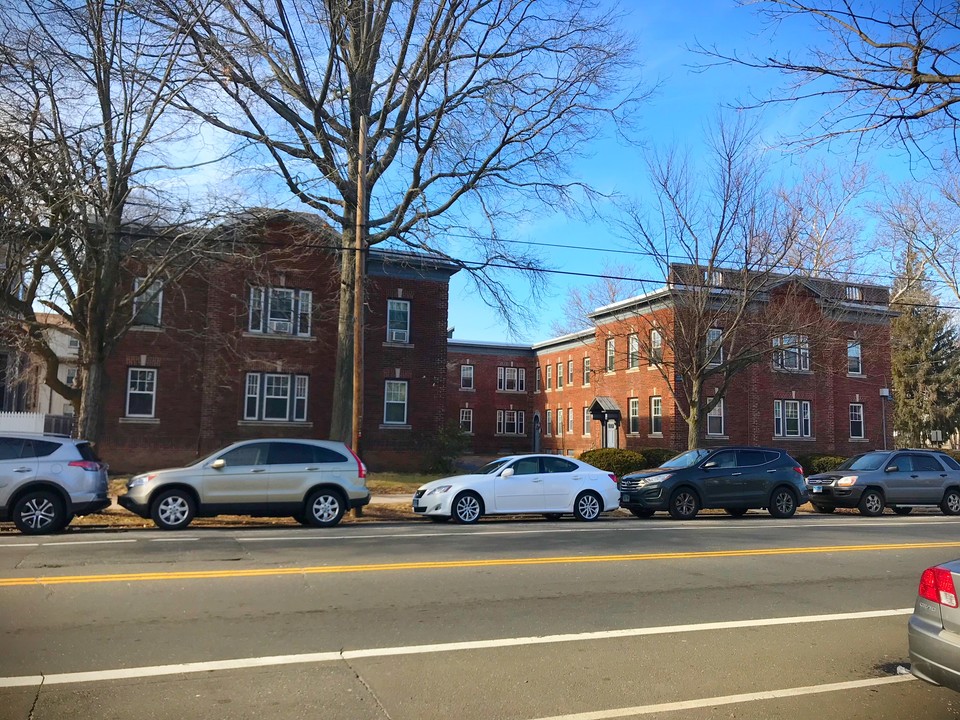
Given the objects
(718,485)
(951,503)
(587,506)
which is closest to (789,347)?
(951,503)

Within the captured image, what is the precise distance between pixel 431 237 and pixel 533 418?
29.9 meters

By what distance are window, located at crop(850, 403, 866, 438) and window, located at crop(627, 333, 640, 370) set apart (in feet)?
38.7

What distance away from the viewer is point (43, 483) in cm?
1248

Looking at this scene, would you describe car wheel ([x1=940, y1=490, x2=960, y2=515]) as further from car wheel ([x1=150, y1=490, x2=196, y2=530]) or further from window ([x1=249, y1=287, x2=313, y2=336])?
window ([x1=249, y1=287, x2=313, y2=336])

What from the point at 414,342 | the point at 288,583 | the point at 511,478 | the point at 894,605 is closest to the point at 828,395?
the point at 414,342

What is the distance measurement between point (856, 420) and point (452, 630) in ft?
120

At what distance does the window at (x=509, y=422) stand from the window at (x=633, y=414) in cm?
1405

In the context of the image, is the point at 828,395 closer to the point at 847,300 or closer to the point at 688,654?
the point at 847,300

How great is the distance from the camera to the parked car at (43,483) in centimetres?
1238

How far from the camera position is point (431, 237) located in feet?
69.6

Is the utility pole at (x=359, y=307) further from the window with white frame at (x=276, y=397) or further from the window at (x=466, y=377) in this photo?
the window at (x=466, y=377)

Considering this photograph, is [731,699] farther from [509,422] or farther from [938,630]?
[509,422]

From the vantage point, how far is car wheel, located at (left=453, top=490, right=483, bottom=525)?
14875mm

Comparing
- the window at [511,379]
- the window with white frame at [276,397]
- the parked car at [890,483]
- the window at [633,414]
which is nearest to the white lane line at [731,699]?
the parked car at [890,483]
